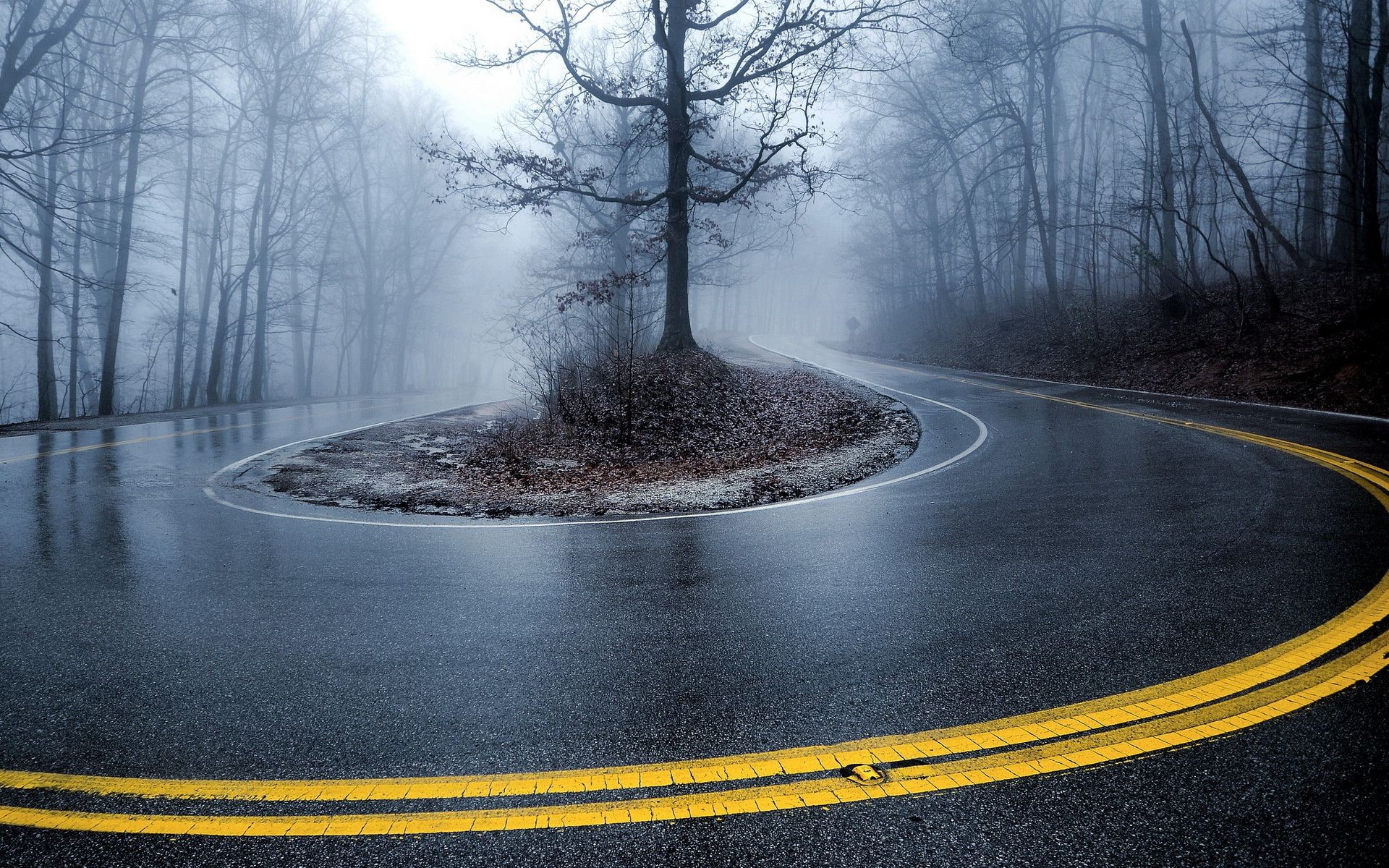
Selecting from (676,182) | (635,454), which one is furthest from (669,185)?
(635,454)

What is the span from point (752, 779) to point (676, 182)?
54.1 ft

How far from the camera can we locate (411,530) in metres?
7.09

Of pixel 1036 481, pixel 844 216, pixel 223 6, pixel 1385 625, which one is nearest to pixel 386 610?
pixel 1385 625

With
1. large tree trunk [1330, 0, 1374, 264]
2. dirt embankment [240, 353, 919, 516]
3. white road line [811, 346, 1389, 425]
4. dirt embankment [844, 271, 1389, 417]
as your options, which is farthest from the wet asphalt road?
large tree trunk [1330, 0, 1374, 264]

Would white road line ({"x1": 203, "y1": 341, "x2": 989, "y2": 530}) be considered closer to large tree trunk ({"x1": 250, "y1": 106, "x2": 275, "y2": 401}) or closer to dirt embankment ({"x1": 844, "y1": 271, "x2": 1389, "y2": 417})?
dirt embankment ({"x1": 844, "y1": 271, "x2": 1389, "y2": 417})

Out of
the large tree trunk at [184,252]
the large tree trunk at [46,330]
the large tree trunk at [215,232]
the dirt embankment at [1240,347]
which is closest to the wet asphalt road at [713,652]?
the dirt embankment at [1240,347]

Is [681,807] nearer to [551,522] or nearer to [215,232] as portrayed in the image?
[551,522]

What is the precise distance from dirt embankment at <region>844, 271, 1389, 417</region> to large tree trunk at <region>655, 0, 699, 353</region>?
11239 mm

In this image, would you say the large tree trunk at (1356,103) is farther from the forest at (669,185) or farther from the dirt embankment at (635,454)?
the dirt embankment at (635,454)

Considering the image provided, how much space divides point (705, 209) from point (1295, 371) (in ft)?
71.9

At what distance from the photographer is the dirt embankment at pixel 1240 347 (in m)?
13.8

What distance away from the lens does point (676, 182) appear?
57.0 feet

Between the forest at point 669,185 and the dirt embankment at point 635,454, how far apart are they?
1396 millimetres

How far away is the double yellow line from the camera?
243 centimetres
